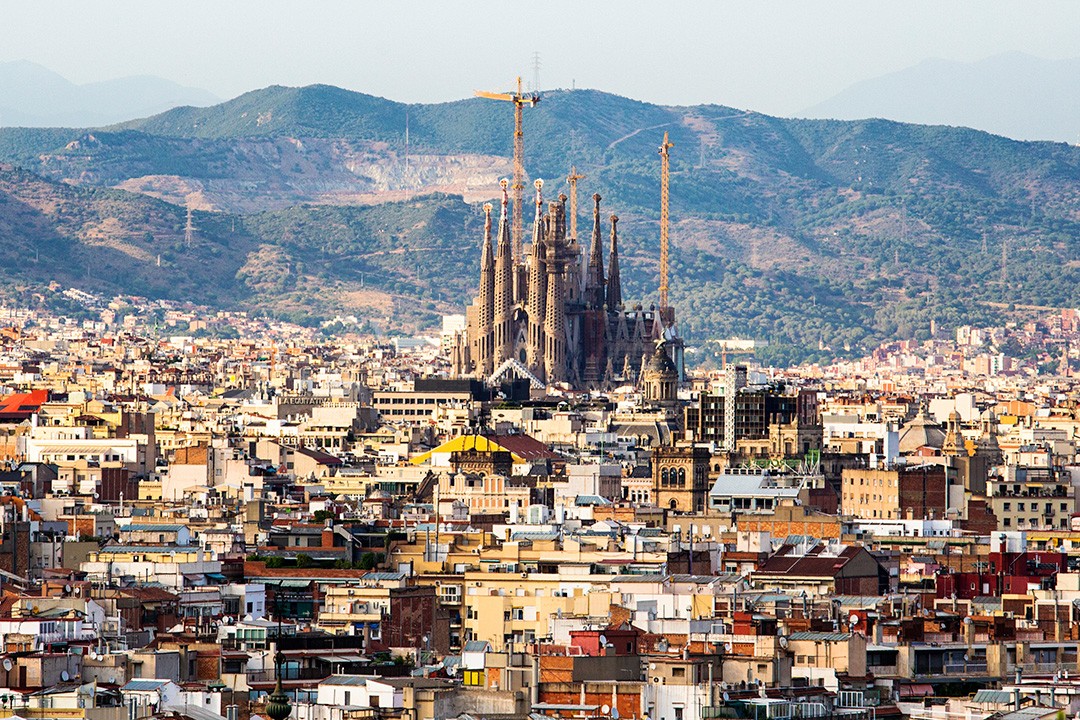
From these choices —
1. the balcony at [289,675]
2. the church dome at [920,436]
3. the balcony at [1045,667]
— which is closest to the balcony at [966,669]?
the balcony at [1045,667]

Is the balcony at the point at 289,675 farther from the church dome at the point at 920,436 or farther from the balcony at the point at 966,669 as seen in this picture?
the church dome at the point at 920,436

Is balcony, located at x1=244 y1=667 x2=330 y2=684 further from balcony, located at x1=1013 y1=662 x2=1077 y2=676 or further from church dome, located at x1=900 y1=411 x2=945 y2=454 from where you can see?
church dome, located at x1=900 y1=411 x2=945 y2=454

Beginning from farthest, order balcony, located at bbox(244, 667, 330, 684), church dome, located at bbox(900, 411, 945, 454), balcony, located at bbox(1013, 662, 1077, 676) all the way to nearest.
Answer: church dome, located at bbox(900, 411, 945, 454) → balcony, located at bbox(1013, 662, 1077, 676) → balcony, located at bbox(244, 667, 330, 684)

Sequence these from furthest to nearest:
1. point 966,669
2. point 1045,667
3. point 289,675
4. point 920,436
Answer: point 920,436 → point 1045,667 → point 966,669 → point 289,675

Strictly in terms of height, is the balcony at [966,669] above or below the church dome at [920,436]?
above

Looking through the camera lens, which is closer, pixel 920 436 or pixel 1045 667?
pixel 1045 667

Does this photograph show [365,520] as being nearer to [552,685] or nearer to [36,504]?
[36,504]

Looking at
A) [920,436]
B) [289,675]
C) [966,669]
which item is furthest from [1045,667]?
[920,436]

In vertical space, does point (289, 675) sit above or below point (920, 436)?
above

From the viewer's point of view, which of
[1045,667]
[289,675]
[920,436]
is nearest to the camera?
[289,675]

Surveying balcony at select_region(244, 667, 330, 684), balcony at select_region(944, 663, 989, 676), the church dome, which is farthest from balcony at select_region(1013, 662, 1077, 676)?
the church dome

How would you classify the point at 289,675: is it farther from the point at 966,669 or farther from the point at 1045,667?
the point at 1045,667

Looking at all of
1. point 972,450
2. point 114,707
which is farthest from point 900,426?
point 114,707
